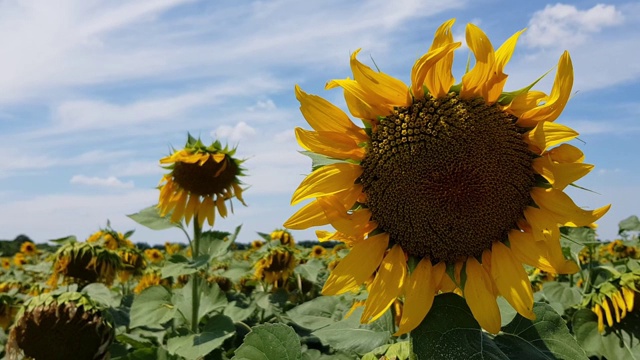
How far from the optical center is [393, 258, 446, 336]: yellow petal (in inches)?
61.7

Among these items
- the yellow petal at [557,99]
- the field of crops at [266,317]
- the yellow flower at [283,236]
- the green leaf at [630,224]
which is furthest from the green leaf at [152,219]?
the green leaf at [630,224]

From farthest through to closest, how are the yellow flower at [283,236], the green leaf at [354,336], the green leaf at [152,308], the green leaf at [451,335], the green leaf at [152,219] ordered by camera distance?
1. the yellow flower at [283,236]
2. the green leaf at [152,219]
3. the green leaf at [152,308]
4. the green leaf at [354,336]
5. the green leaf at [451,335]

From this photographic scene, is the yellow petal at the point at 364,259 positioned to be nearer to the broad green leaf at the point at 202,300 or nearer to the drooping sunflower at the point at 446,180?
the drooping sunflower at the point at 446,180

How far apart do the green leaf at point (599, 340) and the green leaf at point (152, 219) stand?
8.62 feet

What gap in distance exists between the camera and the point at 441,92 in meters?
1.62

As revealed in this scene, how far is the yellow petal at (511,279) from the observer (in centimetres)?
158

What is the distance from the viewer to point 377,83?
5.17ft

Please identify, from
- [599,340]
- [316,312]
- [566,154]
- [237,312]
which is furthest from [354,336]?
[237,312]

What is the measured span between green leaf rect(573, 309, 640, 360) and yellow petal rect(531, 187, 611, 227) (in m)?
1.61

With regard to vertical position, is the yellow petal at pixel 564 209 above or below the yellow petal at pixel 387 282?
above

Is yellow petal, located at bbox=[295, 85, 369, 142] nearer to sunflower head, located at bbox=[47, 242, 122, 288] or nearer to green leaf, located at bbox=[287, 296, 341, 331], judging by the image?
green leaf, located at bbox=[287, 296, 341, 331]

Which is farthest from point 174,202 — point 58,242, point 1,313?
point 1,313

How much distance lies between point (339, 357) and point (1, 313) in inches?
132

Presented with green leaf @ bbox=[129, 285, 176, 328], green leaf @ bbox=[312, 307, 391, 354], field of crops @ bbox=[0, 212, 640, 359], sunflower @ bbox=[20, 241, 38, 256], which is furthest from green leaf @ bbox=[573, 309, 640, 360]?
sunflower @ bbox=[20, 241, 38, 256]
